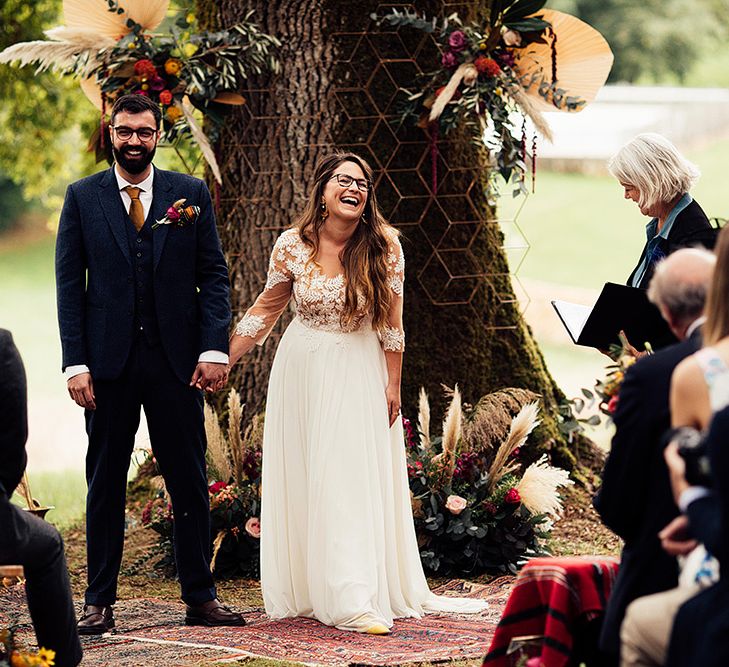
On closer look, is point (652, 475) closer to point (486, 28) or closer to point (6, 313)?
point (486, 28)

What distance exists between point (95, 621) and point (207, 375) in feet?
3.73

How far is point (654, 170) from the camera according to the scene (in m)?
5.18

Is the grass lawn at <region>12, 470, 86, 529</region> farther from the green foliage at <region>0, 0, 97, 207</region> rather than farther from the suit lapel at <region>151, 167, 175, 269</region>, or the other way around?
the suit lapel at <region>151, 167, 175, 269</region>

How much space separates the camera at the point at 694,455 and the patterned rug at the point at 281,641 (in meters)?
1.98

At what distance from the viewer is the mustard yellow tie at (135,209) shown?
17.7 feet

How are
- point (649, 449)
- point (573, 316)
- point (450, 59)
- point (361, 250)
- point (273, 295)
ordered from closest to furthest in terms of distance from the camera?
point (649, 449) < point (573, 316) < point (361, 250) < point (273, 295) < point (450, 59)

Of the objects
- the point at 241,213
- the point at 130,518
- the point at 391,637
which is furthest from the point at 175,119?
the point at 391,637

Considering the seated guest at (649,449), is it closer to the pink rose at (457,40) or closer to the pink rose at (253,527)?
the pink rose at (253,527)

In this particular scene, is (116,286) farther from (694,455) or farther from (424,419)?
(694,455)

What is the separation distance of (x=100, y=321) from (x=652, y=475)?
A: 269 cm

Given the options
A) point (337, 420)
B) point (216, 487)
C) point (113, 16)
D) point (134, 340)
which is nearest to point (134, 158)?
point (134, 340)

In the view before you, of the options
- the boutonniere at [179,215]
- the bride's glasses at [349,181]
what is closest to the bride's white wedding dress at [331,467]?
the bride's glasses at [349,181]

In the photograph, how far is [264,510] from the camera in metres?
5.72

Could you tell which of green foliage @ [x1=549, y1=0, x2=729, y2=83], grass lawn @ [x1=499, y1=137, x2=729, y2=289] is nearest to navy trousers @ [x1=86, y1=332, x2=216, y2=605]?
grass lawn @ [x1=499, y1=137, x2=729, y2=289]
